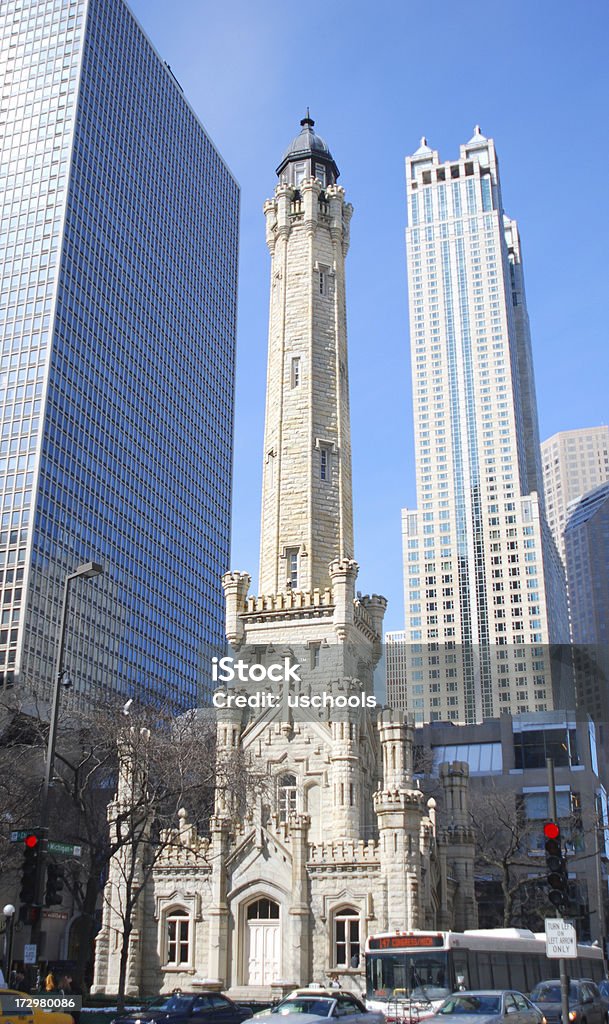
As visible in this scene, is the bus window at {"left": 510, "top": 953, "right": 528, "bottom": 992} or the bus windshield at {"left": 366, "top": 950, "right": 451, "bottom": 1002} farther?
the bus window at {"left": 510, "top": 953, "right": 528, "bottom": 992}

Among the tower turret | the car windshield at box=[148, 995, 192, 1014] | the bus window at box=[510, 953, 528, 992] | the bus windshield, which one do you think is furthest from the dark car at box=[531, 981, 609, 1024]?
the tower turret

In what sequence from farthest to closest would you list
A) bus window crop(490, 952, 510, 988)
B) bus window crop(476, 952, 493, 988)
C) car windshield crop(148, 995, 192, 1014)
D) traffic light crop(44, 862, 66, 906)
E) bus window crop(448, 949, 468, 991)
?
bus window crop(490, 952, 510, 988) → bus window crop(476, 952, 493, 988) → bus window crop(448, 949, 468, 991) → car windshield crop(148, 995, 192, 1014) → traffic light crop(44, 862, 66, 906)

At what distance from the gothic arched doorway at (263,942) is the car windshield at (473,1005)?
17.8m

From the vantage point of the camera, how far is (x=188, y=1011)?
26.4m

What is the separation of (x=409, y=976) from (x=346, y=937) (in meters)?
10.6

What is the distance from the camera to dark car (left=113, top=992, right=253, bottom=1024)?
25312 mm

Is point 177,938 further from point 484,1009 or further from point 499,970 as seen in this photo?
point 484,1009

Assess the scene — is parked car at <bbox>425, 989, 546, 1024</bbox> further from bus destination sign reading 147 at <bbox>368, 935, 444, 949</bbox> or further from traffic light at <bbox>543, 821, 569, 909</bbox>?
bus destination sign reading 147 at <bbox>368, 935, 444, 949</bbox>

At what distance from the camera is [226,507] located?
15975 cm

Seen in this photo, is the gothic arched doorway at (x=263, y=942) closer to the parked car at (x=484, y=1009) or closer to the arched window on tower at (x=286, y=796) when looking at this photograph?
the arched window on tower at (x=286, y=796)

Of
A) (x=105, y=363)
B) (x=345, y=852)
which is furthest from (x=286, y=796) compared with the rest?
(x=105, y=363)

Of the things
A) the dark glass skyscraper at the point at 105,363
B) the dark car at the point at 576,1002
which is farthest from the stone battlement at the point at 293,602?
the dark glass skyscraper at the point at 105,363

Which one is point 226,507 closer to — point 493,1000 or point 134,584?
point 134,584

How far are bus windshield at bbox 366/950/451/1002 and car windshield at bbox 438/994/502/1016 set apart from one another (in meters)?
5.69
